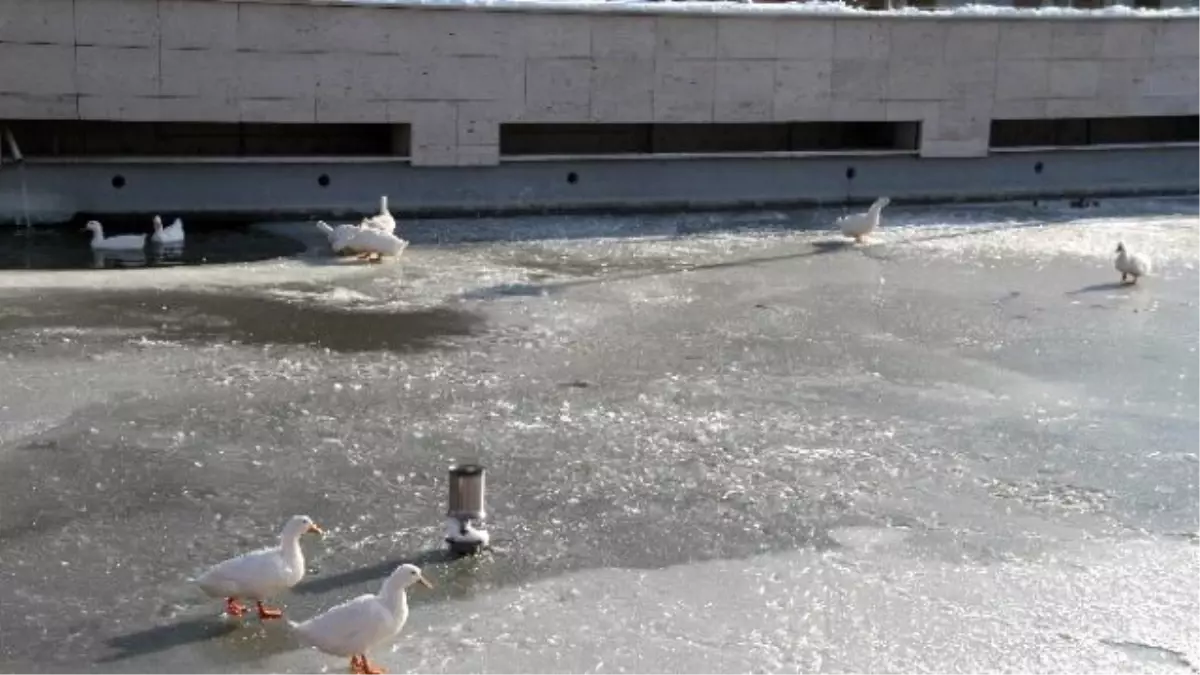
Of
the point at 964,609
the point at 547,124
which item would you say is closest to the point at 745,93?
the point at 547,124

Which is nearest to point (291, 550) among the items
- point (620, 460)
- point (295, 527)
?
point (295, 527)

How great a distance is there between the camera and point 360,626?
16.4ft

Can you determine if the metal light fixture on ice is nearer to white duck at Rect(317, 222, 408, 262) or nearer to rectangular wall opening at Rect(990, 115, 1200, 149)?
white duck at Rect(317, 222, 408, 262)

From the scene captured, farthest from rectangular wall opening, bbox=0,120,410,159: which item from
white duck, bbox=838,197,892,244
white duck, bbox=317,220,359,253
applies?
white duck, bbox=838,197,892,244

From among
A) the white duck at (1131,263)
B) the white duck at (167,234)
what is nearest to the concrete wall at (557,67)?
the white duck at (167,234)

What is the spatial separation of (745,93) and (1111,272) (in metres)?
4.72

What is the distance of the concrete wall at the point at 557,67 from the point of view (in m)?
14.2

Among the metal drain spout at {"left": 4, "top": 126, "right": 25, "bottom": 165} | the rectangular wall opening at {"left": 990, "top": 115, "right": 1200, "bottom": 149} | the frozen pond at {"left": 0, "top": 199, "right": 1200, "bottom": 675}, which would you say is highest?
the rectangular wall opening at {"left": 990, "top": 115, "right": 1200, "bottom": 149}

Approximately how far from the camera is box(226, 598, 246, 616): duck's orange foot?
5.58 m

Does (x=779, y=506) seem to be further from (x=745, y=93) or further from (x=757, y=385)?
(x=745, y=93)

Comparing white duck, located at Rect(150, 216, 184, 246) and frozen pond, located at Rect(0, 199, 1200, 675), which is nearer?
frozen pond, located at Rect(0, 199, 1200, 675)

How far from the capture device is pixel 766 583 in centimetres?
602

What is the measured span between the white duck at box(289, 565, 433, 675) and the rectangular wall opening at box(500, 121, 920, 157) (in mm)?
11127

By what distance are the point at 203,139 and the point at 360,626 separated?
1117cm
